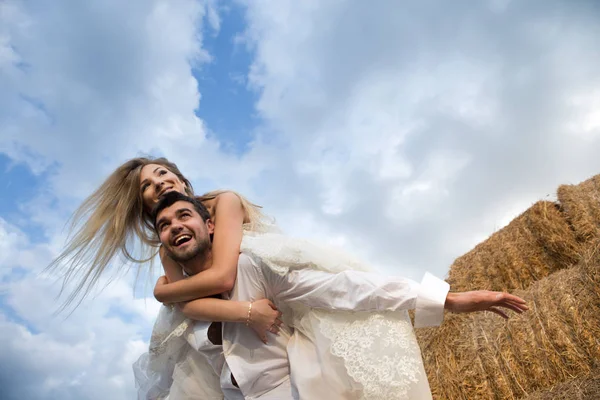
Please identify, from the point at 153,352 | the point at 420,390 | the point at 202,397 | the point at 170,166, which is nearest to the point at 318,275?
the point at 420,390

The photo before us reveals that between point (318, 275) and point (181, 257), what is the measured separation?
63 centimetres

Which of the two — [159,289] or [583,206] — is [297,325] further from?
[583,206]

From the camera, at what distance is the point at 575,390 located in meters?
3.43

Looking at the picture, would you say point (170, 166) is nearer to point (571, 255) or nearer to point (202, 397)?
point (202, 397)

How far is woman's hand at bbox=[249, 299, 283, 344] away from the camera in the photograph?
2.12 meters

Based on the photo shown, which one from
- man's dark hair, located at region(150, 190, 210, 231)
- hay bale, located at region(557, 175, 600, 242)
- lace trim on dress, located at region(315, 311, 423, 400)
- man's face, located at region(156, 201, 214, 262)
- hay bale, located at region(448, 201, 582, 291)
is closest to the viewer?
lace trim on dress, located at region(315, 311, 423, 400)

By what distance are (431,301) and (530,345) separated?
90.4 inches

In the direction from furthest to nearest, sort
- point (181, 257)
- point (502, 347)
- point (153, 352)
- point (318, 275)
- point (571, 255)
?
point (571, 255) < point (502, 347) < point (153, 352) < point (181, 257) < point (318, 275)

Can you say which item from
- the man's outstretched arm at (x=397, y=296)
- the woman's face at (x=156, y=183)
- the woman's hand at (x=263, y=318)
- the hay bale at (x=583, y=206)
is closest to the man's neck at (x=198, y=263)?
the woman's hand at (x=263, y=318)

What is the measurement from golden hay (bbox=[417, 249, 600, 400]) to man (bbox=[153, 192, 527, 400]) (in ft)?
6.50

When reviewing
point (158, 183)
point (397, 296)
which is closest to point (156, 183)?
point (158, 183)

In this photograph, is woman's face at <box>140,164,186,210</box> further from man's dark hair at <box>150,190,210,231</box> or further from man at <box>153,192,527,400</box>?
man at <box>153,192,527,400</box>

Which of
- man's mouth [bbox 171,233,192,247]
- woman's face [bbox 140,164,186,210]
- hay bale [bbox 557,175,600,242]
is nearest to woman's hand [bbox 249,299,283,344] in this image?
man's mouth [bbox 171,233,192,247]

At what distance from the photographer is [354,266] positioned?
2.34 m
